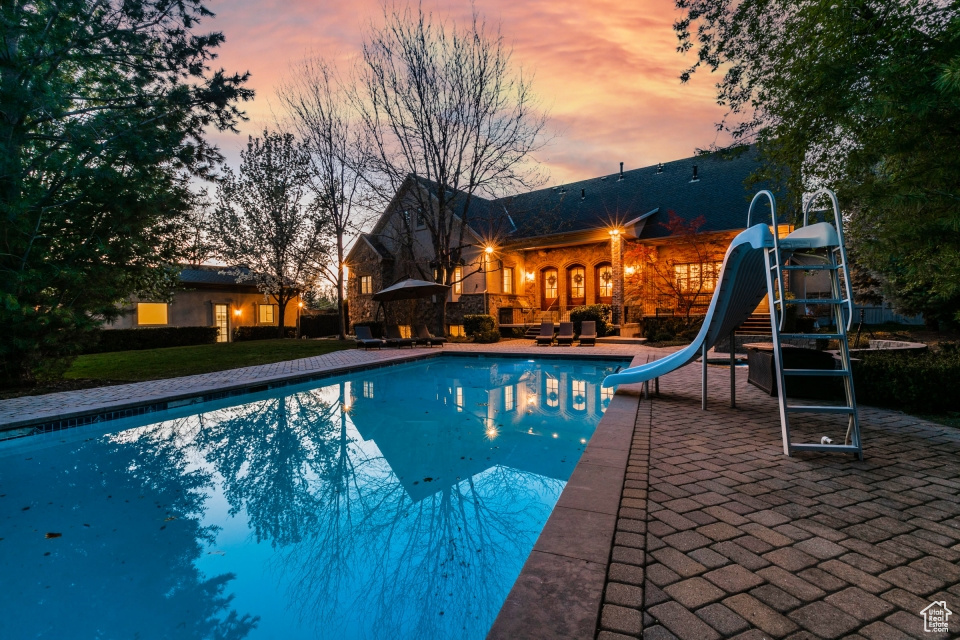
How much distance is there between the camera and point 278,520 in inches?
140

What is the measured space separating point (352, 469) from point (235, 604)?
2.15m

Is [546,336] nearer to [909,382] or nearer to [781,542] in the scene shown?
[909,382]

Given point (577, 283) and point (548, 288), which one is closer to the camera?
point (577, 283)

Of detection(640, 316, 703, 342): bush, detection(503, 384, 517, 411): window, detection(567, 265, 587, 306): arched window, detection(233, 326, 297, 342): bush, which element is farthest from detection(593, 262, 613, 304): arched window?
detection(233, 326, 297, 342): bush

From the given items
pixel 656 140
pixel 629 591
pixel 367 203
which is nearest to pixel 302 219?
pixel 367 203

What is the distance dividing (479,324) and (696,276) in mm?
8373

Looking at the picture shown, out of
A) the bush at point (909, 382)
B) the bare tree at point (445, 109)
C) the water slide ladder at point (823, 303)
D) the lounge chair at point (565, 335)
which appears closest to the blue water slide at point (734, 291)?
the water slide ladder at point (823, 303)

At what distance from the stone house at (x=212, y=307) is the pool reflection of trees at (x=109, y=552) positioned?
62.5ft

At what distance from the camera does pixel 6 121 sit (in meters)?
7.25

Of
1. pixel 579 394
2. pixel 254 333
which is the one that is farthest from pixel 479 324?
pixel 254 333

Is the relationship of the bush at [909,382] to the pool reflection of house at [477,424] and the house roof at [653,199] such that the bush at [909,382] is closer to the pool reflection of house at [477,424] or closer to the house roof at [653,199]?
the pool reflection of house at [477,424]

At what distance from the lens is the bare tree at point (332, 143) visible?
17328 mm

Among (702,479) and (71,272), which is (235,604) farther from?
(71,272)

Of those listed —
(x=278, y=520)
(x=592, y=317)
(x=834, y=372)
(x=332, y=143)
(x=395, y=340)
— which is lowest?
(x=278, y=520)
